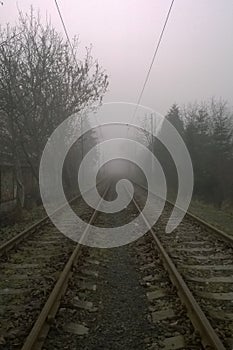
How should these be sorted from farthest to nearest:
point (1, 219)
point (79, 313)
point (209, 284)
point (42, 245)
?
point (1, 219) < point (42, 245) < point (209, 284) < point (79, 313)

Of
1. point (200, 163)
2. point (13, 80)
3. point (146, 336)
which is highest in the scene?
point (13, 80)

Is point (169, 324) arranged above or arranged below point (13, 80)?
below

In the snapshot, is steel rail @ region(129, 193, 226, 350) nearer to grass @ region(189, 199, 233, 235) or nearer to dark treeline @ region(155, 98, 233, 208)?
grass @ region(189, 199, 233, 235)

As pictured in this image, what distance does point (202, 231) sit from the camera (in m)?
13.6

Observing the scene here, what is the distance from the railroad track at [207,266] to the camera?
5.79 m

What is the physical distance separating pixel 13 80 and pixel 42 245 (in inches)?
494

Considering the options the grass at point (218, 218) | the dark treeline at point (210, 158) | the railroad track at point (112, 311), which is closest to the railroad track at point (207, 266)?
the railroad track at point (112, 311)

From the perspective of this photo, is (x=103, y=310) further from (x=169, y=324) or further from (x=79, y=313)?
(x=169, y=324)

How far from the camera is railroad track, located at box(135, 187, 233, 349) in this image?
5.79 metres

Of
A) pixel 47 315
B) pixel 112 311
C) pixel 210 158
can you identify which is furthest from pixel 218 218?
pixel 210 158

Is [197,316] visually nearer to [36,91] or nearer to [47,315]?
[47,315]

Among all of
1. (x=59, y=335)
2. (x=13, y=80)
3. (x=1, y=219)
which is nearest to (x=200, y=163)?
(x=13, y=80)

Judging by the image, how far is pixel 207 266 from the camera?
8773mm

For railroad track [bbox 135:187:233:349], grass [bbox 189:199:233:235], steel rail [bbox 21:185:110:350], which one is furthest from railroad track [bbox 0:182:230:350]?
grass [bbox 189:199:233:235]
